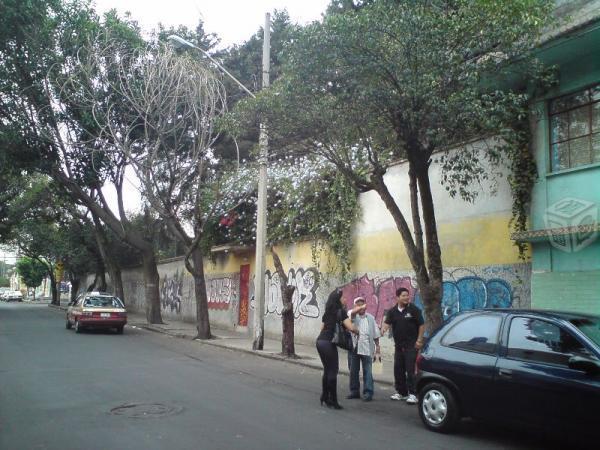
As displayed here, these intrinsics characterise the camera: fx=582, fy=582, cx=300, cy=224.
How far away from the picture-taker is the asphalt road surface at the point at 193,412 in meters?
6.32

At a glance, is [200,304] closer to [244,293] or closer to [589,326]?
[244,293]

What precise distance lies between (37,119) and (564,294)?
1890cm

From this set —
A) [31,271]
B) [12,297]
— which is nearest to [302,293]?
[12,297]

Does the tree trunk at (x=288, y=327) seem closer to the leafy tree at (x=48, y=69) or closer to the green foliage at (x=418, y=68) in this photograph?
the green foliage at (x=418, y=68)

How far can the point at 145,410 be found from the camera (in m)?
7.77

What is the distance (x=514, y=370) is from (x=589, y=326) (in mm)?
885

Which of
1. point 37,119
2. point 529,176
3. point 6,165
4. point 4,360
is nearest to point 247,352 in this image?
point 4,360

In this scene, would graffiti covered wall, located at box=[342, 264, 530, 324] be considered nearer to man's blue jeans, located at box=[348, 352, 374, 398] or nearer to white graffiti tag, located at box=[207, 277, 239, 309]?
man's blue jeans, located at box=[348, 352, 374, 398]

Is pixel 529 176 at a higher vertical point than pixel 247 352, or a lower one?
higher

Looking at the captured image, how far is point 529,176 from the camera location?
1155 centimetres

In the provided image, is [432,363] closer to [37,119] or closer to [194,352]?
[194,352]

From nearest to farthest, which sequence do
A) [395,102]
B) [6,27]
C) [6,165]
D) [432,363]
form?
[432,363]
[395,102]
[6,27]
[6,165]

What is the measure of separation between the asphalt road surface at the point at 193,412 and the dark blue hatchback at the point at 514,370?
18.5 inches

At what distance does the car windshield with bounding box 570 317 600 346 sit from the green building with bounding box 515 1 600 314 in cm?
434
